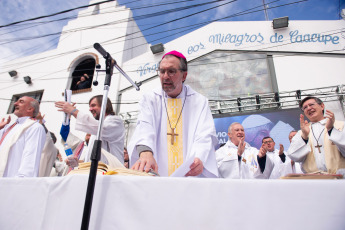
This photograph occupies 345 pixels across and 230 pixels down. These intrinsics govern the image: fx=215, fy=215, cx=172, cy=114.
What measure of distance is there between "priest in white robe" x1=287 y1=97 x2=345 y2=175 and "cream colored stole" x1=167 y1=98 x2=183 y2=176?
1845 millimetres

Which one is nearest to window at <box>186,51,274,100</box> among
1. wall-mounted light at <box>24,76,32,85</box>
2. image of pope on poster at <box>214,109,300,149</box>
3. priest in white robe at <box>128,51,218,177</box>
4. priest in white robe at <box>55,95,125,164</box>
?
image of pope on poster at <box>214,109,300,149</box>

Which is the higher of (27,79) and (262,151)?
(27,79)

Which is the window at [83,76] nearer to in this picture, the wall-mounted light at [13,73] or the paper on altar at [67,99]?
the wall-mounted light at [13,73]

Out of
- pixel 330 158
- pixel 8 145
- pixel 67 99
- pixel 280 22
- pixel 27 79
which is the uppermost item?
pixel 280 22

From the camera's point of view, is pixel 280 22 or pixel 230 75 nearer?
pixel 280 22

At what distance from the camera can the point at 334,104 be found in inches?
293

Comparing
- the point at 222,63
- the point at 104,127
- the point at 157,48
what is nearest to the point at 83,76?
the point at 157,48

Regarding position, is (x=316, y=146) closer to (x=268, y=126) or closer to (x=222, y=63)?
(x=268, y=126)

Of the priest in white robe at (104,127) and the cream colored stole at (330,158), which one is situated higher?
the priest in white robe at (104,127)

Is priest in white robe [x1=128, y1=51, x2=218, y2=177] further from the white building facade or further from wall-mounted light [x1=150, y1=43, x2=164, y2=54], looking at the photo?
wall-mounted light [x1=150, y1=43, x2=164, y2=54]

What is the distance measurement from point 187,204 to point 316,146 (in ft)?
9.26

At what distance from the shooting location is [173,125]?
1.94 m

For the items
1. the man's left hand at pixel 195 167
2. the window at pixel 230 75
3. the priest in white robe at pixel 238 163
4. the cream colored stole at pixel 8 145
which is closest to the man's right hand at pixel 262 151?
the priest in white robe at pixel 238 163

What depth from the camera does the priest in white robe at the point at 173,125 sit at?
5.29 ft
